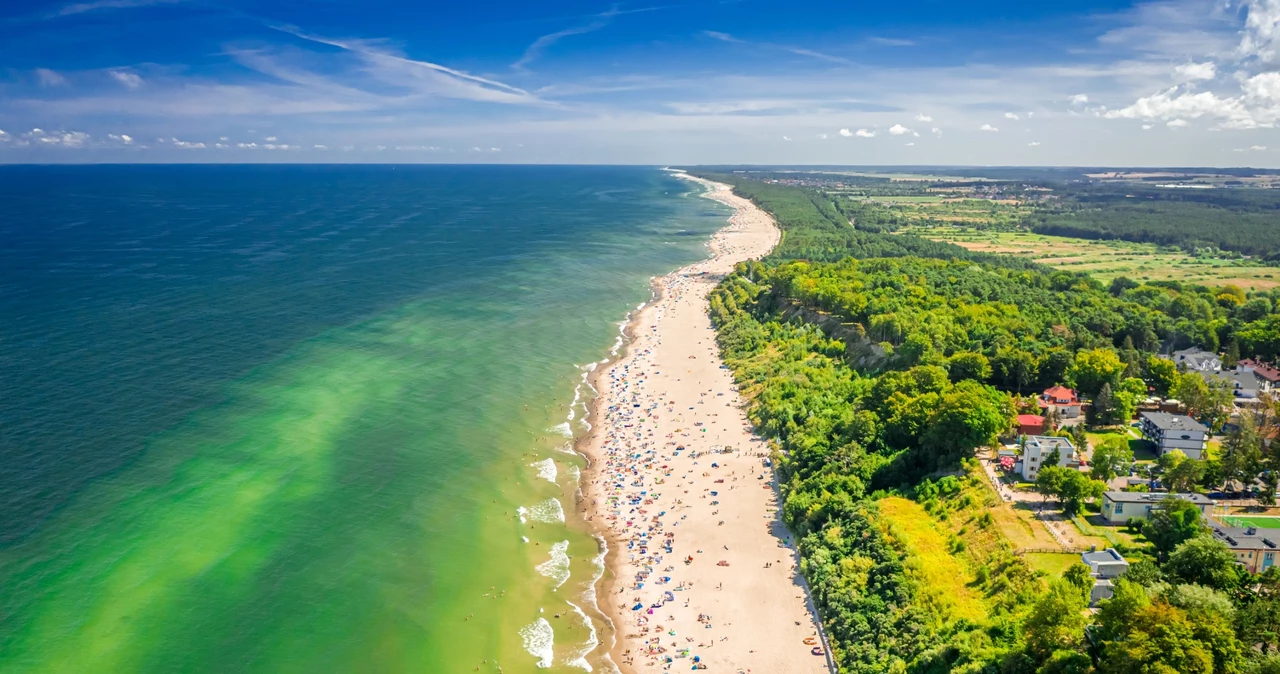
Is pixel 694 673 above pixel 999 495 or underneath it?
underneath

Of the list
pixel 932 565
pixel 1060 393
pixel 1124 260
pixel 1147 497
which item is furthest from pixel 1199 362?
pixel 1124 260

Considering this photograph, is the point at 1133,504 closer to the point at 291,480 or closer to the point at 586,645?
the point at 586,645

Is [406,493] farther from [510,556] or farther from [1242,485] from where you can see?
[1242,485]

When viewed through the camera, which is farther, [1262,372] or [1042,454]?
[1262,372]

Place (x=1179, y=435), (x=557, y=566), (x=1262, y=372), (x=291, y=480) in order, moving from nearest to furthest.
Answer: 1. (x=557, y=566)
2. (x=1179, y=435)
3. (x=291, y=480)
4. (x=1262, y=372)

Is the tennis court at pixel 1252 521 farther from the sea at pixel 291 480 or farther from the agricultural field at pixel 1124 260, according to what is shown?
the agricultural field at pixel 1124 260

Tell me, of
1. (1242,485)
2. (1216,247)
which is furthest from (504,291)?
(1216,247)

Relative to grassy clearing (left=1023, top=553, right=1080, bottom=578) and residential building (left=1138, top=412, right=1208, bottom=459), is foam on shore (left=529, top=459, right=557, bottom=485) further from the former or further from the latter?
residential building (left=1138, top=412, right=1208, bottom=459)

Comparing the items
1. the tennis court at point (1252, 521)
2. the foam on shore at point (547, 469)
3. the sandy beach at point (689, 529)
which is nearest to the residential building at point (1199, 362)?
the tennis court at point (1252, 521)
